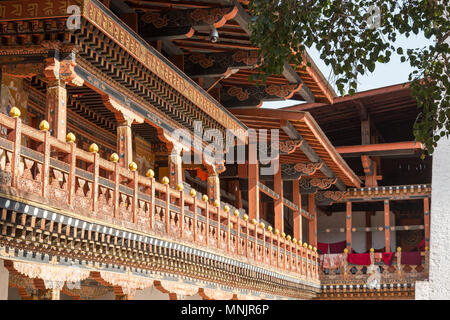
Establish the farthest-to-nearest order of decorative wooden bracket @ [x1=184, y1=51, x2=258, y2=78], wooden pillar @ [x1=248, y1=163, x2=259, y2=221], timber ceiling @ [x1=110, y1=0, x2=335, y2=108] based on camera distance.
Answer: wooden pillar @ [x1=248, y1=163, x2=259, y2=221] < decorative wooden bracket @ [x1=184, y1=51, x2=258, y2=78] < timber ceiling @ [x1=110, y1=0, x2=335, y2=108]

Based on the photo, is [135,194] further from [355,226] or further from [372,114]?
[355,226]

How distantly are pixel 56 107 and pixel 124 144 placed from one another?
2058 mm

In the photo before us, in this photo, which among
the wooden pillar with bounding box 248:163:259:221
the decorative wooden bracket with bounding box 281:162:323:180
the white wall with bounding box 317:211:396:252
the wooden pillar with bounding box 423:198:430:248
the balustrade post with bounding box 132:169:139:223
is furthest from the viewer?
the white wall with bounding box 317:211:396:252

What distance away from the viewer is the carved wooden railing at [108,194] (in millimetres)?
7508

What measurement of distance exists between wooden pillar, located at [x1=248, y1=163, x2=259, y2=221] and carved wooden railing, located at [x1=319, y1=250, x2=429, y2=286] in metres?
4.76

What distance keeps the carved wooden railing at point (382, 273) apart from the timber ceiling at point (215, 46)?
19.0ft

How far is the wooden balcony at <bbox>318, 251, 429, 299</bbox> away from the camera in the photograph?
64.7 ft

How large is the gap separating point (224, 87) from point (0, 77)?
6.72 m

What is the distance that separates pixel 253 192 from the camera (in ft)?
55.5

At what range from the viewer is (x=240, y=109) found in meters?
15.8

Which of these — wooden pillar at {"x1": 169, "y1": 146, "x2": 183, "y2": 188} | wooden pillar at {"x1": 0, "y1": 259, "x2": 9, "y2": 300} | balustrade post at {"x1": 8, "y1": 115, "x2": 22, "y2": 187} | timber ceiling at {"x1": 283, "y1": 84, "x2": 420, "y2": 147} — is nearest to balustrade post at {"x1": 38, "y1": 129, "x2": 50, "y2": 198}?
balustrade post at {"x1": 8, "y1": 115, "x2": 22, "y2": 187}

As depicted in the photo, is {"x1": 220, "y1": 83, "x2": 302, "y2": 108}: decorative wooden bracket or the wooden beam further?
the wooden beam

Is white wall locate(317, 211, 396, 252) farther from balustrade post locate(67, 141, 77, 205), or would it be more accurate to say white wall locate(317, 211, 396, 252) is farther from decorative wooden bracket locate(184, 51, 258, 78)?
balustrade post locate(67, 141, 77, 205)

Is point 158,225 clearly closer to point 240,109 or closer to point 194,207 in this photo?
point 194,207
